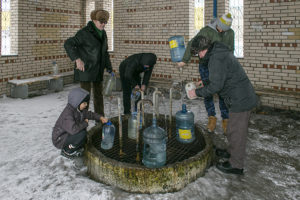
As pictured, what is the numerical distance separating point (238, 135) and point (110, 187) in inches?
66.1

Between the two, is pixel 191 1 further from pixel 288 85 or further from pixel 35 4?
pixel 35 4

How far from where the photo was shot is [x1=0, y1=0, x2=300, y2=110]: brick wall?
6.43 m

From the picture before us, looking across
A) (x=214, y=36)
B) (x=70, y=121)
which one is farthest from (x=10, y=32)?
(x=214, y=36)

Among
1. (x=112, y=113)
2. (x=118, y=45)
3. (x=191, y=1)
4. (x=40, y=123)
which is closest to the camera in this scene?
(x=40, y=123)

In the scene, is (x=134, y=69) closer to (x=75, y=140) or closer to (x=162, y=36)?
(x=75, y=140)

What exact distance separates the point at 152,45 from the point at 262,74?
140 inches

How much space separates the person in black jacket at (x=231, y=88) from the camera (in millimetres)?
3187

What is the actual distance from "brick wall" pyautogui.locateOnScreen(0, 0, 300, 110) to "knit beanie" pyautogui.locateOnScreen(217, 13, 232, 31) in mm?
2617

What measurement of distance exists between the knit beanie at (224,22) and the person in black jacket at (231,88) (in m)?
1.44

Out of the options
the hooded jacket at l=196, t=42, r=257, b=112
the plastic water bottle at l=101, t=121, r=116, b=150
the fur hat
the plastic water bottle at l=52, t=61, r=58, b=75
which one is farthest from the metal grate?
the plastic water bottle at l=52, t=61, r=58, b=75

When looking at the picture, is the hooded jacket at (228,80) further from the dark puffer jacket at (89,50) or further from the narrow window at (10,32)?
the narrow window at (10,32)

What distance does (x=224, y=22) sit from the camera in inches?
179

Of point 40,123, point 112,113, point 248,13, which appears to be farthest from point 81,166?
point 248,13

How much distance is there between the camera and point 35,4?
8.39 metres
